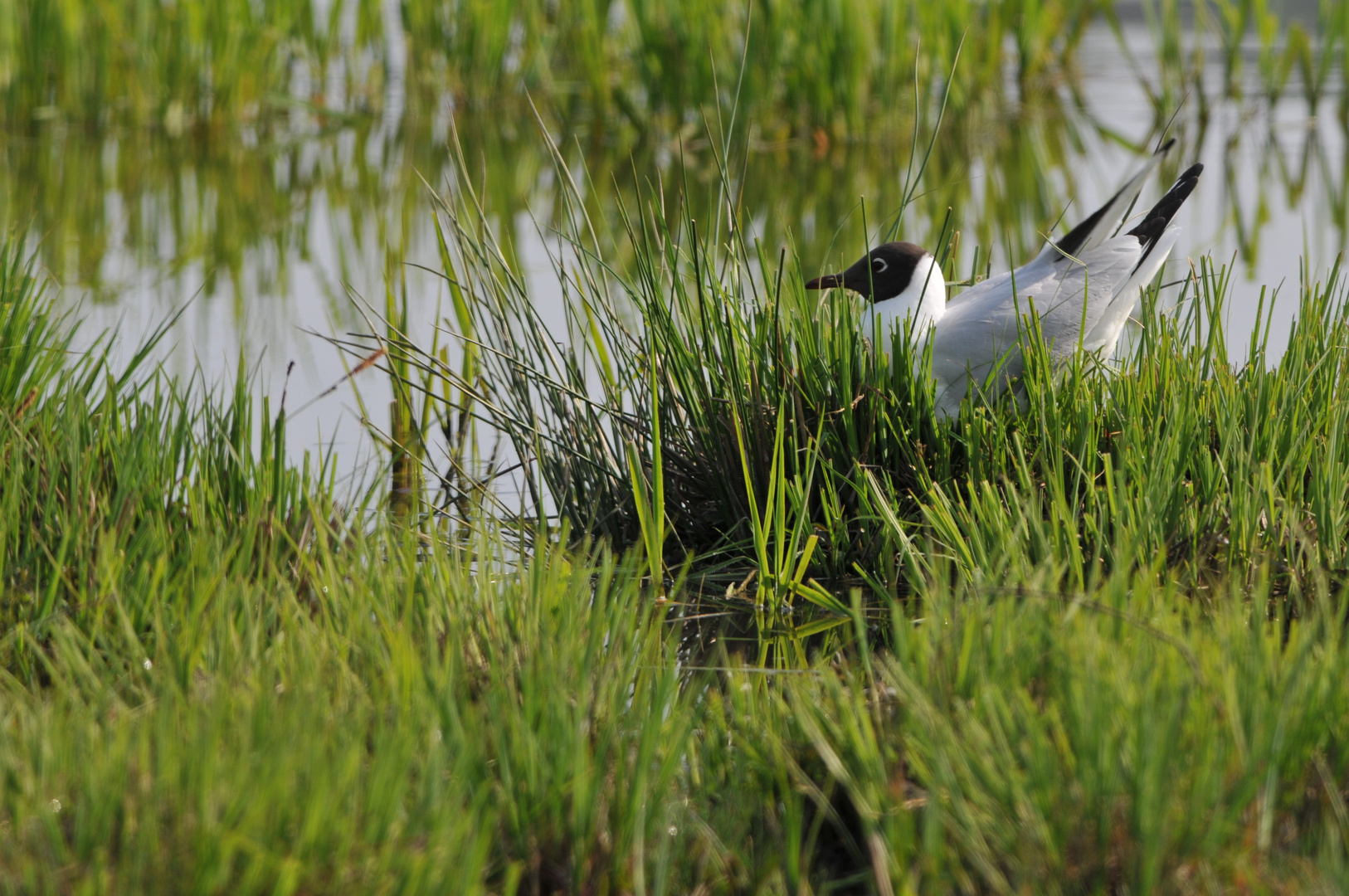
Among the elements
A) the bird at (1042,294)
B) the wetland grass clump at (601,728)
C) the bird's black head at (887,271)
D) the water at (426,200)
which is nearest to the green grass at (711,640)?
the wetland grass clump at (601,728)

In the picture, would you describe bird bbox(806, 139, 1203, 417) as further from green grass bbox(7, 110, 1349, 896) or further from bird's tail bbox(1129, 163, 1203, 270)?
green grass bbox(7, 110, 1349, 896)

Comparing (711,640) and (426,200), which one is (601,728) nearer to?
(711,640)

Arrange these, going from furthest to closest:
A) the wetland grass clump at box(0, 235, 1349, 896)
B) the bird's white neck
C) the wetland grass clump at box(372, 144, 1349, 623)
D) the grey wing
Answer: the bird's white neck < the grey wing < the wetland grass clump at box(372, 144, 1349, 623) < the wetland grass clump at box(0, 235, 1349, 896)

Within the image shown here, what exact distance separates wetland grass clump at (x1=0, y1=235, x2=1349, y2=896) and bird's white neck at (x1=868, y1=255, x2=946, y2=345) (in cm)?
71

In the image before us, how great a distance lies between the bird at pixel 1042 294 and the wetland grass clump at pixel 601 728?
21.7 inches

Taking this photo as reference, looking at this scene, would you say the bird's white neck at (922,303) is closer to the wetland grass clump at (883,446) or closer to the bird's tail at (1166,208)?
the wetland grass clump at (883,446)

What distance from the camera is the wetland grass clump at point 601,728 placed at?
1.38m

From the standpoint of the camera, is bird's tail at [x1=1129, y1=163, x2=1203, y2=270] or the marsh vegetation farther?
bird's tail at [x1=1129, y1=163, x2=1203, y2=270]

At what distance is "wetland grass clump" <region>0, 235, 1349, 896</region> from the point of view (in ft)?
4.53

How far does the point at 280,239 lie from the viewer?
596 centimetres

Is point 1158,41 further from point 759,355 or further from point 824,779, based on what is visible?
point 824,779

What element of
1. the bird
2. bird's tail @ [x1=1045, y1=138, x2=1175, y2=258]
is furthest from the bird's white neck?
bird's tail @ [x1=1045, y1=138, x2=1175, y2=258]

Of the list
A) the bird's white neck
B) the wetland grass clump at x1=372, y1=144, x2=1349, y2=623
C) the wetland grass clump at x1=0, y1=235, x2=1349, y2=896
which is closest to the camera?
the wetland grass clump at x1=0, y1=235, x2=1349, y2=896

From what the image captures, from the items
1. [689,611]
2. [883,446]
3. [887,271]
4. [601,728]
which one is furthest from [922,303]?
[601,728]
